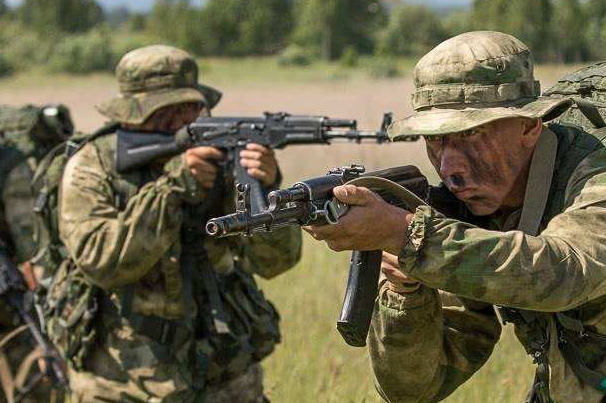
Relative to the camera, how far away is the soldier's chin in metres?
2.82

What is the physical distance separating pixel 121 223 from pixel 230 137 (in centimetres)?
62

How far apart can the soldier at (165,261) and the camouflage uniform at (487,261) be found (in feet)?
5.17

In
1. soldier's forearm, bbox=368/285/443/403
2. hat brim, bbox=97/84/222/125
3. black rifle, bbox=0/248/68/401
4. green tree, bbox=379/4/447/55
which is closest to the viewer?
soldier's forearm, bbox=368/285/443/403

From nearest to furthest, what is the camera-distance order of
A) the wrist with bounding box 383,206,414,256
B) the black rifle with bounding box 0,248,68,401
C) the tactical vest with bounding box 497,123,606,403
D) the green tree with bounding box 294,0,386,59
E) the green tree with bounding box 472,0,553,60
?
the wrist with bounding box 383,206,414,256 < the tactical vest with bounding box 497,123,606,403 < the black rifle with bounding box 0,248,68,401 < the green tree with bounding box 472,0,553,60 < the green tree with bounding box 294,0,386,59

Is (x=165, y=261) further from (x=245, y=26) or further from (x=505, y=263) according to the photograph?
(x=245, y=26)

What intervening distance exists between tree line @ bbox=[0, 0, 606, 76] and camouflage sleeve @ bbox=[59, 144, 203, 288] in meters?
14.4

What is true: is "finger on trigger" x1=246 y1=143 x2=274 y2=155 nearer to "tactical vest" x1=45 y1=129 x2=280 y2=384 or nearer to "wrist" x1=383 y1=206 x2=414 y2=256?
"tactical vest" x1=45 y1=129 x2=280 y2=384

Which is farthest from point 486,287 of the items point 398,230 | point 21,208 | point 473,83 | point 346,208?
point 21,208

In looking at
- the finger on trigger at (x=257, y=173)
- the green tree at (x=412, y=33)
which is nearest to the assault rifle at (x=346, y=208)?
the finger on trigger at (x=257, y=173)

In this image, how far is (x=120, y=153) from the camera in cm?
471

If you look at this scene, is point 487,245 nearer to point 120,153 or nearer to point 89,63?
point 120,153

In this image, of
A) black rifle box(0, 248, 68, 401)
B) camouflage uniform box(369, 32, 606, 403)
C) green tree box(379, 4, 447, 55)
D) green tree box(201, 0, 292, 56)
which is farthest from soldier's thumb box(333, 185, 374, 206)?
green tree box(201, 0, 292, 56)

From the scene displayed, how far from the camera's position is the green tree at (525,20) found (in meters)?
19.0

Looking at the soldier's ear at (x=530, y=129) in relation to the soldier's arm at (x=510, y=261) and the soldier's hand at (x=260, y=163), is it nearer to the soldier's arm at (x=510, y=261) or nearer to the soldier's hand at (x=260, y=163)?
the soldier's arm at (x=510, y=261)
